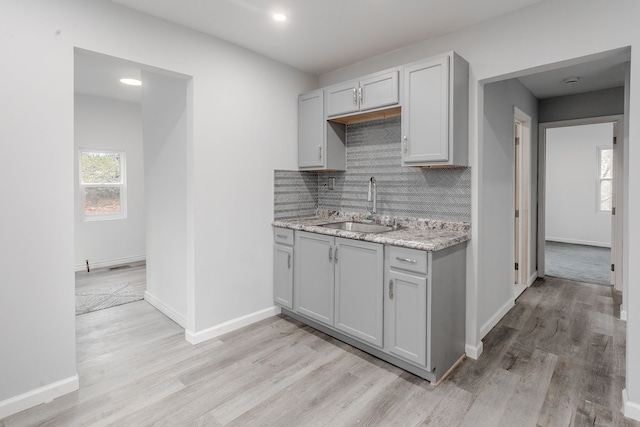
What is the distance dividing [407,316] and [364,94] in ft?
6.04

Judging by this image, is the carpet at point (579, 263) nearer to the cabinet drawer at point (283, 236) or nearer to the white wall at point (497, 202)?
the white wall at point (497, 202)

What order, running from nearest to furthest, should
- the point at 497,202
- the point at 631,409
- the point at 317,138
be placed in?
the point at 631,409
the point at 497,202
the point at 317,138

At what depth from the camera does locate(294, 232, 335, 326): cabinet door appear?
113 inches

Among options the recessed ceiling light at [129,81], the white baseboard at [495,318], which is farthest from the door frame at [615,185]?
the recessed ceiling light at [129,81]

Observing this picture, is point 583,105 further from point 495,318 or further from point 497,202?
point 495,318

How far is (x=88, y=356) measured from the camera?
2.62 m

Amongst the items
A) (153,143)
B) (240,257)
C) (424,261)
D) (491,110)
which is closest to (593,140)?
(491,110)

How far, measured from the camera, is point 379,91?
9.29 ft

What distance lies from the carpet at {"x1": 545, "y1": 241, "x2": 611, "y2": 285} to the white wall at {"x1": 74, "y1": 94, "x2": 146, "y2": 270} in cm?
657

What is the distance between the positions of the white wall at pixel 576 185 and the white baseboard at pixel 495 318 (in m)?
5.06

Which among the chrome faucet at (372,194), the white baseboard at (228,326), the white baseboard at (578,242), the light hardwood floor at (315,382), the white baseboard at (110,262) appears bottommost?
the light hardwood floor at (315,382)

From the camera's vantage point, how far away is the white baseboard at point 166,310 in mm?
3186

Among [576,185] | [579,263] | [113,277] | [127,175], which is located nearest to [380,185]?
[113,277]

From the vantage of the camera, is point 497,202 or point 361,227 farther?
point 361,227
